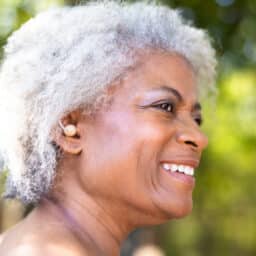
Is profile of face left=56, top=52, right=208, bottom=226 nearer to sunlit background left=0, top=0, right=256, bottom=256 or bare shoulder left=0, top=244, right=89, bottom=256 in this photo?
bare shoulder left=0, top=244, right=89, bottom=256

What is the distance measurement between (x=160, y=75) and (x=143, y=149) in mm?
331

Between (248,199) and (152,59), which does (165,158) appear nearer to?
(152,59)

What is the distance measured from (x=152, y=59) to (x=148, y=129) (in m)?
0.32

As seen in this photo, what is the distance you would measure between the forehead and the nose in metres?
0.13

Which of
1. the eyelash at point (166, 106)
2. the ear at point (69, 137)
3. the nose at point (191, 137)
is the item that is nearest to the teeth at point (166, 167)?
the nose at point (191, 137)

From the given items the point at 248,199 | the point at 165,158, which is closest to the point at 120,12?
the point at 165,158

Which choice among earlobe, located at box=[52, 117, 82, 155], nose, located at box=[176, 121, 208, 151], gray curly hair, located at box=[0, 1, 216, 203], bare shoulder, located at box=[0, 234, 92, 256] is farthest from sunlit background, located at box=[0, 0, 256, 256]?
bare shoulder, located at box=[0, 234, 92, 256]

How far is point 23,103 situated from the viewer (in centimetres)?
307

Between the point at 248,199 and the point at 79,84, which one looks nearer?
the point at 79,84

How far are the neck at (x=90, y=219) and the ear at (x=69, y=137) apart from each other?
0.19 m

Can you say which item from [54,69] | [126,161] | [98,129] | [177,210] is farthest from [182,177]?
[54,69]

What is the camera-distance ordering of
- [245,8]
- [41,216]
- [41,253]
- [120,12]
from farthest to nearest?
1. [245,8]
2. [120,12]
3. [41,216]
4. [41,253]

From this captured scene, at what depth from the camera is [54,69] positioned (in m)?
3.04

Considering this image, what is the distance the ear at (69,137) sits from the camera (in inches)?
120
